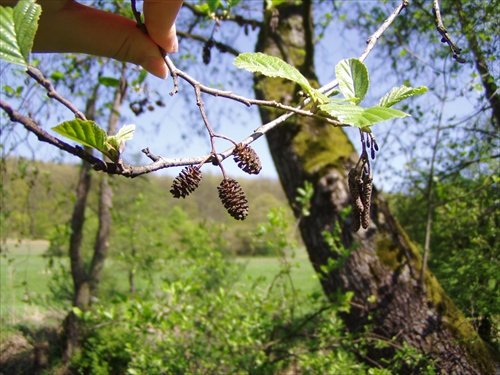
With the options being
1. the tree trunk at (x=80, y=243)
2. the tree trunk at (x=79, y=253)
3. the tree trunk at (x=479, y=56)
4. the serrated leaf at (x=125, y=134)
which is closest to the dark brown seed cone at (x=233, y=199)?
the serrated leaf at (x=125, y=134)

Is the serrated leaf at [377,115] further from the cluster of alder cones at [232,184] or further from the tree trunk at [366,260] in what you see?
the tree trunk at [366,260]

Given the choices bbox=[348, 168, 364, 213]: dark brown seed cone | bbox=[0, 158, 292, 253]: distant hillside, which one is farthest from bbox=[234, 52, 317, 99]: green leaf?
bbox=[0, 158, 292, 253]: distant hillside

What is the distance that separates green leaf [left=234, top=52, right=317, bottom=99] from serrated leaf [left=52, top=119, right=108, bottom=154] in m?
0.26

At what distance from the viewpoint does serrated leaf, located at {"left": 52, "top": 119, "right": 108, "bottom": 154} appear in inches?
22.4

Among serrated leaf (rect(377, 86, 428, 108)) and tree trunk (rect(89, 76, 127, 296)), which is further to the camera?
tree trunk (rect(89, 76, 127, 296))

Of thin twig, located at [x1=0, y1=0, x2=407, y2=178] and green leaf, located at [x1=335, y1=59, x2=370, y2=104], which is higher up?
green leaf, located at [x1=335, y1=59, x2=370, y2=104]

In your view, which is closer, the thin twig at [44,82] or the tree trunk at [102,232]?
the thin twig at [44,82]

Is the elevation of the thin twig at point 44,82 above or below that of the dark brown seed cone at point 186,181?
above

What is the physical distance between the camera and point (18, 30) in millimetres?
525

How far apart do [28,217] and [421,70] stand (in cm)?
346

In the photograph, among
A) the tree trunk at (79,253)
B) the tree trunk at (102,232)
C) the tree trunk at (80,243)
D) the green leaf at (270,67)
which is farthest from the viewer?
the tree trunk at (102,232)

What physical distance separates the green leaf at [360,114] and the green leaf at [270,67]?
0.29 feet

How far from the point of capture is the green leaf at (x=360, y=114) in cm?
60

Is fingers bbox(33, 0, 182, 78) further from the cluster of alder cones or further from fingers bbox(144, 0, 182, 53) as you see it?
the cluster of alder cones
